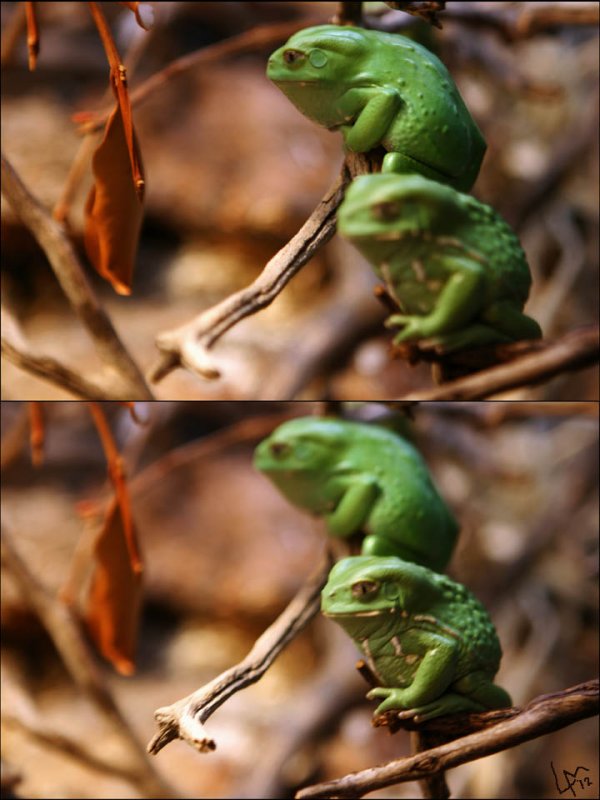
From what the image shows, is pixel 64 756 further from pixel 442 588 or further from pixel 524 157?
pixel 524 157

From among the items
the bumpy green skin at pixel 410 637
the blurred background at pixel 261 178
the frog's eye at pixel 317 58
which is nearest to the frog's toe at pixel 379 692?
the bumpy green skin at pixel 410 637

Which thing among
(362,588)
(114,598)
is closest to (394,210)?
(362,588)

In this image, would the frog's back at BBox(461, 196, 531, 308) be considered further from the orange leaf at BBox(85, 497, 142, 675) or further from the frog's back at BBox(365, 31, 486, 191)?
the orange leaf at BBox(85, 497, 142, 675)

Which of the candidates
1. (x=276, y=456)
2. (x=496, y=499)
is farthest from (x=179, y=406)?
(x=496, y=499)

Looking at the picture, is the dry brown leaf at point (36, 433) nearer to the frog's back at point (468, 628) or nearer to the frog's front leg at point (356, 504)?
the frog's front leg at point (356, 504)

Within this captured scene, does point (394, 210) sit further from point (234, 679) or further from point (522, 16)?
point (522, 16)

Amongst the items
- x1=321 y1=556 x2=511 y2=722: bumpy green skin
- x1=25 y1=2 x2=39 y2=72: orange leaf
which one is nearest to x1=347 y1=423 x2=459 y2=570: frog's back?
x1=321 y1=556 x2=511 y2=722: bumpy green skin
